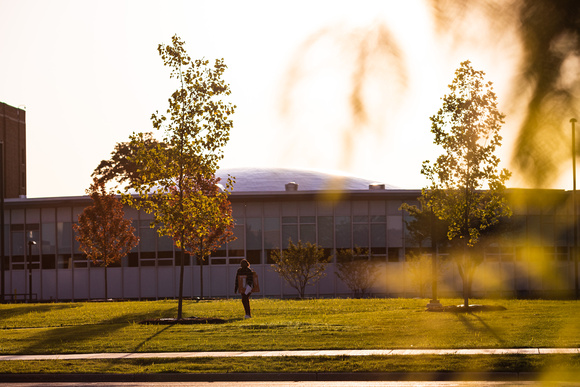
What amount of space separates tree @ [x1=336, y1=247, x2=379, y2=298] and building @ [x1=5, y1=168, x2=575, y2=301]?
278cm

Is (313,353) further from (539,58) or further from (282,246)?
(282,246)

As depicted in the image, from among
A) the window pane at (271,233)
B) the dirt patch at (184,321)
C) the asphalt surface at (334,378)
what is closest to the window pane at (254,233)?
the window pane at (271,233)

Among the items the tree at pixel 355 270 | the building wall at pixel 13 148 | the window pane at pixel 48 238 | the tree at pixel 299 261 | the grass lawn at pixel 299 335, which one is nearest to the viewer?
the grass lawn at pixel 299 335

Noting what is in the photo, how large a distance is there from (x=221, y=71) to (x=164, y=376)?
37.4 feet

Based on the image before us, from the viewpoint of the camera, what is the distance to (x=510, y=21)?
3.12m

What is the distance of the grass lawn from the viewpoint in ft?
48.4

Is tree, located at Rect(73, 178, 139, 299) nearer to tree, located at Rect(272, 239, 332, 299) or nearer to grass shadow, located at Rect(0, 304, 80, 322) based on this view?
tree, located at Rect(272, 239, 332, 299)

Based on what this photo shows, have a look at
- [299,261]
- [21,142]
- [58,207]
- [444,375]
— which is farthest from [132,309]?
[21,142]

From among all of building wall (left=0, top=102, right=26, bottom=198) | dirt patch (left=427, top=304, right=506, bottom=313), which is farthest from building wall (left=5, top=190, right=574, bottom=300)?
building wall (left=0, top=102, right=26, bottom=198)

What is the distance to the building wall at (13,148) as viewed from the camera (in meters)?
88.4

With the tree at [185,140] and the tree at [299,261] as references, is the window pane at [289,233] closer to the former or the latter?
the tree at [299,261]

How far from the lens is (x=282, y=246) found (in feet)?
178

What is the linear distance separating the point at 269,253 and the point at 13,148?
46139mm

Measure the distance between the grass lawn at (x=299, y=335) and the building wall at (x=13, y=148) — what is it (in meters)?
61.4
